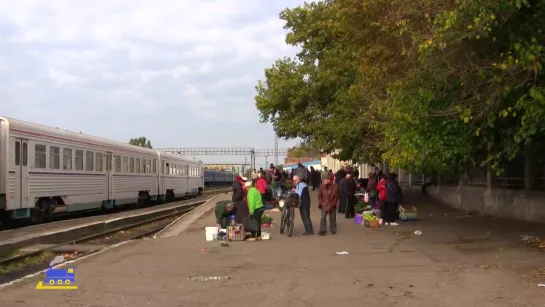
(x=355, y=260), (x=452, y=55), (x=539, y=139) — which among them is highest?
(x=452, y=55)

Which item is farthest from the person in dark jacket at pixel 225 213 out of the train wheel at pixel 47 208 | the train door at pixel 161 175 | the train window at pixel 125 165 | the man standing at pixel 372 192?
the train door at pixel 161 175

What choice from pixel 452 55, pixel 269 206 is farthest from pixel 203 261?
pixel 269 206

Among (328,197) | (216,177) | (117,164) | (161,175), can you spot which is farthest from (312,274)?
(216,177)

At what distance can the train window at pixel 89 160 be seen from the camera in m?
21.9

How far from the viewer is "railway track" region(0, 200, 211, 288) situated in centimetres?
1096

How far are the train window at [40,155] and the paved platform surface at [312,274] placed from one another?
6315 millimetres

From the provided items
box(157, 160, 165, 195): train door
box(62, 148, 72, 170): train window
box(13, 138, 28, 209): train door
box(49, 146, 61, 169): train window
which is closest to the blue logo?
box(13, 138, 28, 209): train door

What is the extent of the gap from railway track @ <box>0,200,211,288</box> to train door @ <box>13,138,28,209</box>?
2.36 metres

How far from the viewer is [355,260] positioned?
33.5 ft

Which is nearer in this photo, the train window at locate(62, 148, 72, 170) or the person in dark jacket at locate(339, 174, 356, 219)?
the person in dark jacket at locate(339, 174, 356, 219)

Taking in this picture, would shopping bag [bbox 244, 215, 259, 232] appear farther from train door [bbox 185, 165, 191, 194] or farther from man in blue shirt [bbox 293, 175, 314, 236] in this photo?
train door [bbox 185, 165, 191, 194]

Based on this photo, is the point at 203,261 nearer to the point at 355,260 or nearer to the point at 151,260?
the point at 151,260

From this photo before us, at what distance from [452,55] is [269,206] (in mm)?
13501

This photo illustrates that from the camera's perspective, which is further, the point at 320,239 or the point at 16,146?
the point at 16,146
